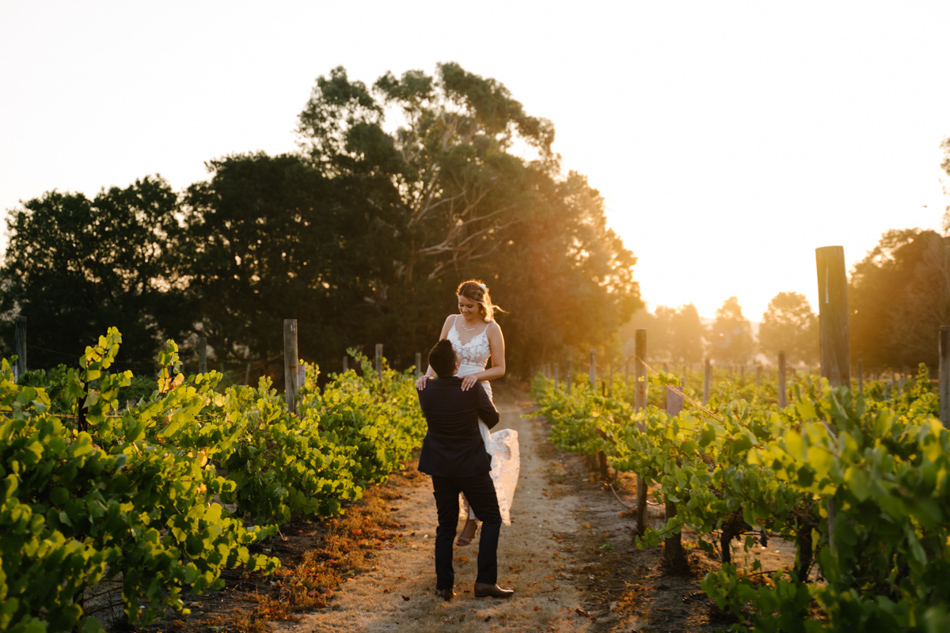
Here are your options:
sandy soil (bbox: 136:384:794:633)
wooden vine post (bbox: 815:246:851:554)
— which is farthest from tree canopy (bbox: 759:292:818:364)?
wooden vine post (bbox: 815:246:851:554)

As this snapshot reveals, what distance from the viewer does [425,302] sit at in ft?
93.4

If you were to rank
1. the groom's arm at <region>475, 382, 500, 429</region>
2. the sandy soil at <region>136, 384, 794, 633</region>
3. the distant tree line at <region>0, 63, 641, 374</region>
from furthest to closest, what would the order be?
the distant tree line at <region>0, 63, 641, 374</region>, the groom's arm at <region>475, 382, 500, 429</region>, the sandy soil at <region>136, 384, 794, 633</region>

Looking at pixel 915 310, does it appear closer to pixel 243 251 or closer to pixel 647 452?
pixel 243 251

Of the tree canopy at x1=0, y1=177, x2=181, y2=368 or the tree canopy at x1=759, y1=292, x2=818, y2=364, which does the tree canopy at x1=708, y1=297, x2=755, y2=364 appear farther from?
the tree canopy at x1=0, y1=177, x2=181, y2=368

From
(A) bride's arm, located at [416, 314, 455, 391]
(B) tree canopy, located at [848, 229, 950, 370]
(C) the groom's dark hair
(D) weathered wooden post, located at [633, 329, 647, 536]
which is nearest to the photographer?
(C) the groom's dark hair

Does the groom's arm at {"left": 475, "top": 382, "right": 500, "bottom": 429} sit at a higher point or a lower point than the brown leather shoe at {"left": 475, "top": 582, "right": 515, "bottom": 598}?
higher

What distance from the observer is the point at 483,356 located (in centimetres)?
493

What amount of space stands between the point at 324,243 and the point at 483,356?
81.7 ft

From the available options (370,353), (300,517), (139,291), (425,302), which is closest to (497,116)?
(425,302)

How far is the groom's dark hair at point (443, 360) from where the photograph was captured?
4.04 m

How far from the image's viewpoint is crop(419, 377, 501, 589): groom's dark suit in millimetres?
4059

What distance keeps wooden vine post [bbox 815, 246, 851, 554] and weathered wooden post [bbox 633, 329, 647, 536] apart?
2.28 metres

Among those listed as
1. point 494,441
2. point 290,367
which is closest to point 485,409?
point 494,441

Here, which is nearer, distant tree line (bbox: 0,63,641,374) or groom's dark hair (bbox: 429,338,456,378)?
groom's dark hair (bbox: 429,338,456,378)
